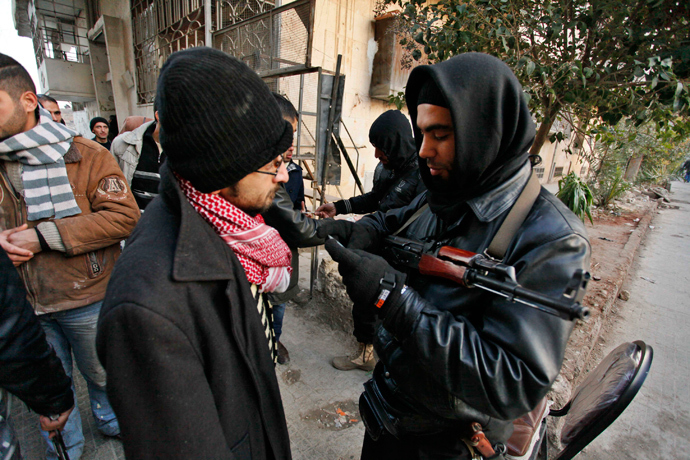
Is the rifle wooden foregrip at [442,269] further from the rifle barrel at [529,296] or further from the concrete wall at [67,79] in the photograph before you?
the concrete wall at [67,79]

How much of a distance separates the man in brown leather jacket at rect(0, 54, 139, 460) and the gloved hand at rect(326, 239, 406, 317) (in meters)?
1.35

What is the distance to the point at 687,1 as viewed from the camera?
2.56 metres

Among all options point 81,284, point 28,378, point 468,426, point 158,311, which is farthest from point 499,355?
point 81,284

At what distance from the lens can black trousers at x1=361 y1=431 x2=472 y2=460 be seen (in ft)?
3.93

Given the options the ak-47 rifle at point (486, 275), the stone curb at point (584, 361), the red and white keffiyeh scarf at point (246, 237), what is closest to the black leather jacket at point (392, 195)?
the ak-47 rifle at point (486, 275)

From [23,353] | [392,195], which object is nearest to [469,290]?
[23,353]

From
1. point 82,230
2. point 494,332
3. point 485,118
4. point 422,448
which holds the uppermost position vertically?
point 485,118

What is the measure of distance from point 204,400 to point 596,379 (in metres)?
1.73

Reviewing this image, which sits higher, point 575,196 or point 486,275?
point 486,275

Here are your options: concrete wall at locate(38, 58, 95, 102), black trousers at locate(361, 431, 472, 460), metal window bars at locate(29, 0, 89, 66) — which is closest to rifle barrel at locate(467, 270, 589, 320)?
black trousers at locate(361, 431, 472, 460)

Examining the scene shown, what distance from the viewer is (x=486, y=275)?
0.97 m

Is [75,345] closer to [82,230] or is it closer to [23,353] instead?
[82,230]

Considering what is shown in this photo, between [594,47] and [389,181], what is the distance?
2.81 meters

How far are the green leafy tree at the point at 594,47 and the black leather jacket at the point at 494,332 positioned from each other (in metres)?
2.40
